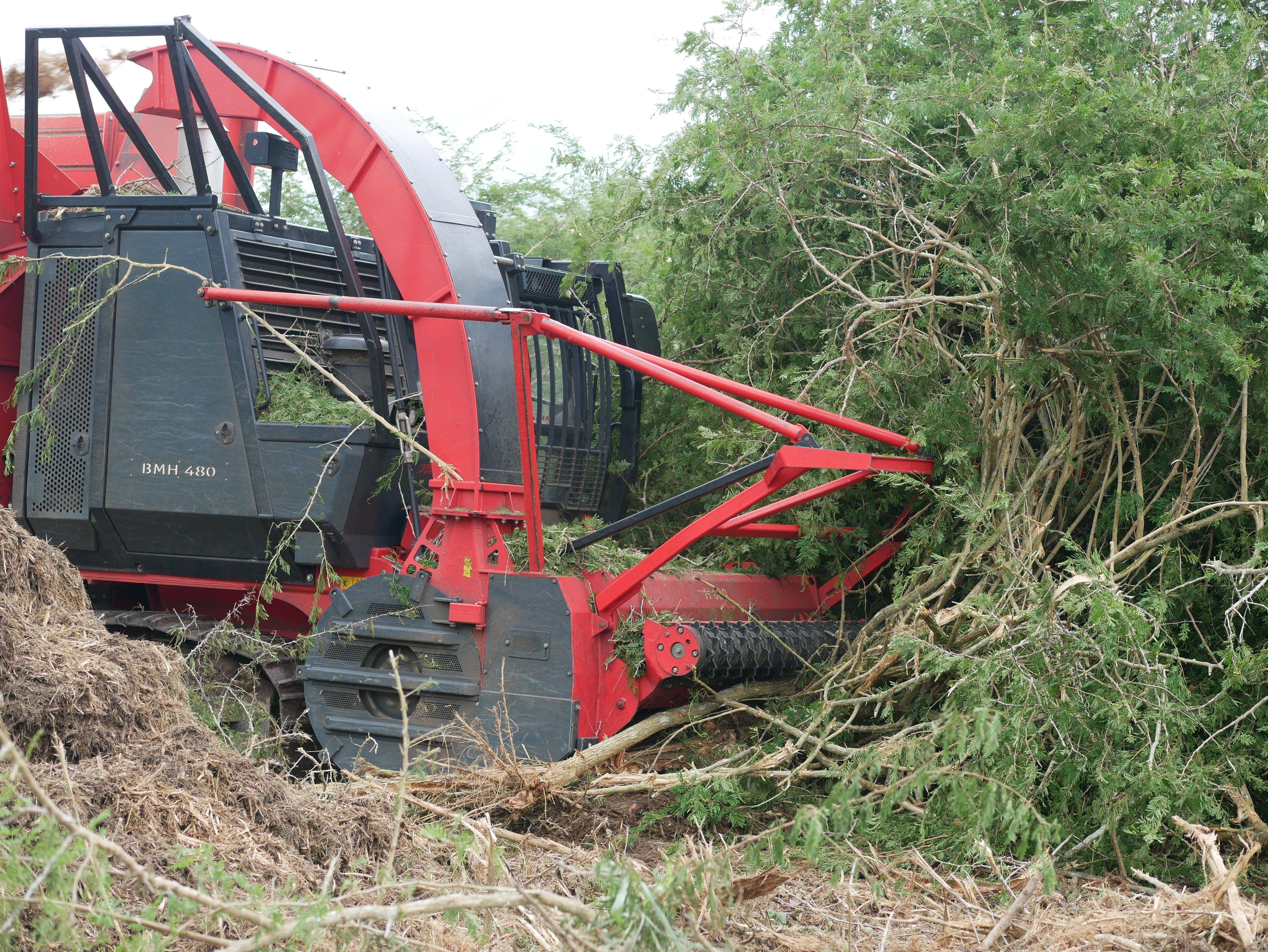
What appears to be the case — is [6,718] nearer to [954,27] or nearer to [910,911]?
[910,911]

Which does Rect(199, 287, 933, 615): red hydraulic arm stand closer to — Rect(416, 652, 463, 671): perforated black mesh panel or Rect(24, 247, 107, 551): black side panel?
→ Rect(416, 652, 463, 671): perforated black mesh panel

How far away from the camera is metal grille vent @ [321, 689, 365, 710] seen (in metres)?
4.98

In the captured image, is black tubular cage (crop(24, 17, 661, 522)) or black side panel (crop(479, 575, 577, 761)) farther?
black tubular cage (crop(24, 17, 661, 522))

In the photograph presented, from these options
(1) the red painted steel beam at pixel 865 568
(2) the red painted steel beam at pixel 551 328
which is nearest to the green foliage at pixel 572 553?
(2) the red painted steel beam at pixel 551 328

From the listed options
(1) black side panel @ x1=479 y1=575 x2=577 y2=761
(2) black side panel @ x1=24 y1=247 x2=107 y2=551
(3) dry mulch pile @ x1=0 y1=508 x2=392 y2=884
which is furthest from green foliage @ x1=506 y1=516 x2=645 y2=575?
(2) black side panel @ x1=24 y1=247 x2=107 y2=551

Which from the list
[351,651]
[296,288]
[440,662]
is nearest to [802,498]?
[440,662]

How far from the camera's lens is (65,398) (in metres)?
5.60

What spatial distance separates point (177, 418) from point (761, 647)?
113 inches

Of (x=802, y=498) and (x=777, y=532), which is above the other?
(x=802, y=498)

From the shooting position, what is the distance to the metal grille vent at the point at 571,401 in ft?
19.0

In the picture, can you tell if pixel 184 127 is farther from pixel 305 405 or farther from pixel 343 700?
pixel 343 700

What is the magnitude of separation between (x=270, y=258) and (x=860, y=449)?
9.79ft

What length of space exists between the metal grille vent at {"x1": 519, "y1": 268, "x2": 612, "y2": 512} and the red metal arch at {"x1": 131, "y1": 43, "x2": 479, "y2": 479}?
0.68m

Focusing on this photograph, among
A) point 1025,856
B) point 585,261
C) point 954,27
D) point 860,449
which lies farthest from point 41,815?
point 954,27
